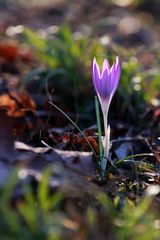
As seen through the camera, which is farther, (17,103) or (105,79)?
(17,103)

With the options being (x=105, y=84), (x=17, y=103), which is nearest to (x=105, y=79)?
(x=105, y=84)

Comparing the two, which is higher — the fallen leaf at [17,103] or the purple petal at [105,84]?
the purple petal at [105,84]

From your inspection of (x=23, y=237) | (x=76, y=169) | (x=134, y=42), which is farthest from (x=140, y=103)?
(x=134, y=42)

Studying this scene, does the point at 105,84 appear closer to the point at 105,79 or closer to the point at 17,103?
the point at 105,79

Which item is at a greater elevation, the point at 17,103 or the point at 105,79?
the point at 105,79

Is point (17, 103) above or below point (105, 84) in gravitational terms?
below

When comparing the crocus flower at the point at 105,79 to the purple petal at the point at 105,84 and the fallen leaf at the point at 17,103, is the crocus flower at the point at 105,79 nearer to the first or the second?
the purple petal at the point at 105,84

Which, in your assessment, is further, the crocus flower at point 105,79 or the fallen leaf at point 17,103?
the fallen leaf at point 17,103

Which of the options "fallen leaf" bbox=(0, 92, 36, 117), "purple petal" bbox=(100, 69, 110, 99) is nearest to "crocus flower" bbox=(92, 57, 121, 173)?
"purple petal" bbox=(100, 69, 110, 99)

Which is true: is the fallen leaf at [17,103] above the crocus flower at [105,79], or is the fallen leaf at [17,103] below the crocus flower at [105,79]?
below

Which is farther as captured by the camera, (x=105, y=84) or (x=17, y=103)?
(x=17, y=103)

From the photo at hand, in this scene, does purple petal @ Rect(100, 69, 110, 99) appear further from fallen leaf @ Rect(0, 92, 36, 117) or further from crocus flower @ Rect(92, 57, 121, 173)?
fallen leaf @ Rect(0, 92, 36, 117)

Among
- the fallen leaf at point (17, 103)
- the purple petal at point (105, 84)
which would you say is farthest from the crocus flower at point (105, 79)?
the fallen leaf at point (17, 103)
